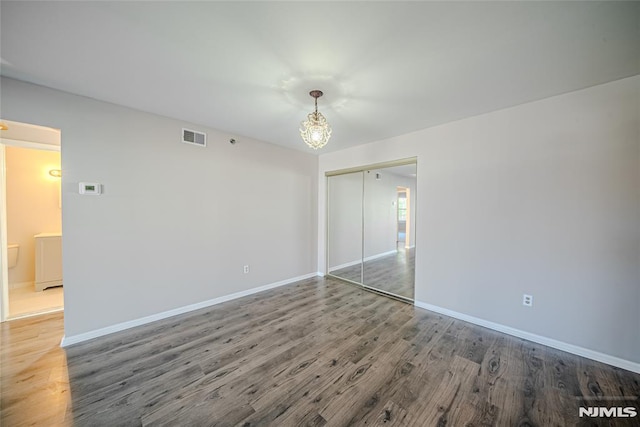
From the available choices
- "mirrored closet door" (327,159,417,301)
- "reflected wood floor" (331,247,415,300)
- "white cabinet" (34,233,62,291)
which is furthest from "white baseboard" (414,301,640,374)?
"white cabinet" (34,233,62,291)

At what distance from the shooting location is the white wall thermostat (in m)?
2.33

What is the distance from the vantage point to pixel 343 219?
4.88m

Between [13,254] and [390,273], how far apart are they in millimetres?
6410

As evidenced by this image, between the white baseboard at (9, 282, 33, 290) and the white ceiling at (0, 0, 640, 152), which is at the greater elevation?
the white ceiling at (0, 0, 640, 152)

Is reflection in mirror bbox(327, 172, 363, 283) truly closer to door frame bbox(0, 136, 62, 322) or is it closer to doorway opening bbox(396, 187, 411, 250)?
doorway opening bbox(396, 187, 411, 250)

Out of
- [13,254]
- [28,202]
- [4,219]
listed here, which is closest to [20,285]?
[13,254]

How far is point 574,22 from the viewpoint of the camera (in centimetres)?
141

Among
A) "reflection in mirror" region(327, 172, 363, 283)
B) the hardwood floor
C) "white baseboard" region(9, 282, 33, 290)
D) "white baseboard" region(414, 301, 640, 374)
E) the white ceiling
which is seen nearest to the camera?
the white ceiling

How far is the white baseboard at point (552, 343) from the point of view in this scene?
1973mm

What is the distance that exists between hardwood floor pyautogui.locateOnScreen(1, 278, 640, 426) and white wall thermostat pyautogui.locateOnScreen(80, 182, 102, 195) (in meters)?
1.60

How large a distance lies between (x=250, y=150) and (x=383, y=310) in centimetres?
325

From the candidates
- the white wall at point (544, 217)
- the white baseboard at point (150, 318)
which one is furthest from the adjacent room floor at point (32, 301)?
the white wall at point (544, 217)

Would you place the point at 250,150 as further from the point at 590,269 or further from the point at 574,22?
the point at 590,269

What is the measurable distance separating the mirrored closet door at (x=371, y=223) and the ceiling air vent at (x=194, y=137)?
2.42 meters
